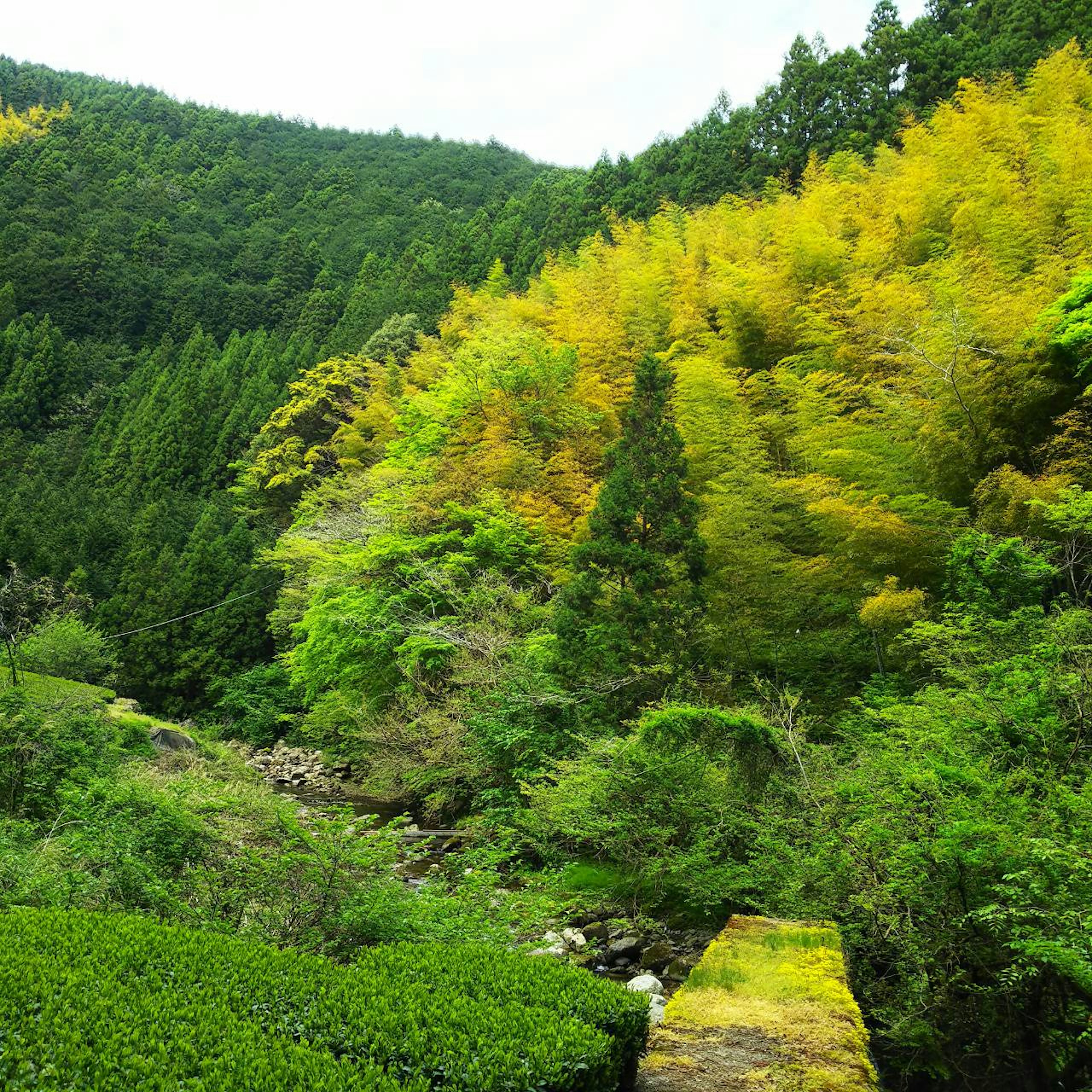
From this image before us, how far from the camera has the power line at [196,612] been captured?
96.4 feet

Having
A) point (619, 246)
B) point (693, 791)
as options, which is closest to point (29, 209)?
point (619, 246)

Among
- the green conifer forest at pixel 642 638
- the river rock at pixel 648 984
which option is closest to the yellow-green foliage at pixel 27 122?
the green conifer forest at pixel 642 638

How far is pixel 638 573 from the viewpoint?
38.7 feet

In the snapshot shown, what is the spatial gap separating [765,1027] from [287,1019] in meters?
2.22

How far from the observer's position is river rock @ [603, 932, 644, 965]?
724 cm

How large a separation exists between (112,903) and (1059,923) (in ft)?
18.7

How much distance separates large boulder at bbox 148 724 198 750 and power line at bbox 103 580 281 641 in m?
13.7

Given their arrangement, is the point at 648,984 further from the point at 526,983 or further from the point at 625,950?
the point at 526,983

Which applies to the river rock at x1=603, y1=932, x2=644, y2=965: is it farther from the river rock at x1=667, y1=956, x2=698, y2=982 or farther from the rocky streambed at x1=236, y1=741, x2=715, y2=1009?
the river rock at x1=667, y1=956, x2=698, y2=982

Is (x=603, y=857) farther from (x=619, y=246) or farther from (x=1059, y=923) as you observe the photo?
(x=619, y=246)

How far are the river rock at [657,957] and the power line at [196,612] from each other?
25942mm

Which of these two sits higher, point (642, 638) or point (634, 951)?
point (642, 638)

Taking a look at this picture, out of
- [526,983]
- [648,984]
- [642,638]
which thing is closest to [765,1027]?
[526,983]

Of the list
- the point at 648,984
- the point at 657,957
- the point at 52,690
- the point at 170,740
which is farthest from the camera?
the point at 170,740
